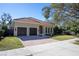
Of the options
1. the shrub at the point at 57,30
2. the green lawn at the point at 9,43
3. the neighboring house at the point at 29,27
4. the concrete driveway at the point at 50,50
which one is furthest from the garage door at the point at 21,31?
the shrub at the point at 57,30

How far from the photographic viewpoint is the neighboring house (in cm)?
564

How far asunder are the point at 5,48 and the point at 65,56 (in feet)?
6.03

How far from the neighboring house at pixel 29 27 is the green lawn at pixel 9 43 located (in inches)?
14.0

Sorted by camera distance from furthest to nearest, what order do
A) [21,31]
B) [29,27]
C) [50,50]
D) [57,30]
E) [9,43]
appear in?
[57,30]
[29,27]
[21,31]
[50,50]
[9,43]

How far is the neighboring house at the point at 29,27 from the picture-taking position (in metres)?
5.64

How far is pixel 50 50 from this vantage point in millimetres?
5406

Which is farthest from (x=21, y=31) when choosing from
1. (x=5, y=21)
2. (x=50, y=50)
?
(x=50, y=50)

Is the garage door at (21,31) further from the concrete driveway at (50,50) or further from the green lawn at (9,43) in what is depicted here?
the concrete driveway at (50,50)

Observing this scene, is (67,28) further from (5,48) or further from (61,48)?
(5,48)

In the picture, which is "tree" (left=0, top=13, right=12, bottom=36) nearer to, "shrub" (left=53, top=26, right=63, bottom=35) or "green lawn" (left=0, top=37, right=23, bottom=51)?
"green lawn" (left=0, top=37, right=23, bottom=51)

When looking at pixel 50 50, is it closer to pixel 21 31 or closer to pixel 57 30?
pixel 57 30

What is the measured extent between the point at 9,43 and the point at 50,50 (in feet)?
4.28

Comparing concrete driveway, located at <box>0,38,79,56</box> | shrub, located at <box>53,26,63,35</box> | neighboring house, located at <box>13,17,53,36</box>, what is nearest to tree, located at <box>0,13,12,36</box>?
neighboring house, located at <box>13,17,53,36</box>

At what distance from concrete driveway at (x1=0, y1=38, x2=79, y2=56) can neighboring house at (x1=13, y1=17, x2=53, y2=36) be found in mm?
554
